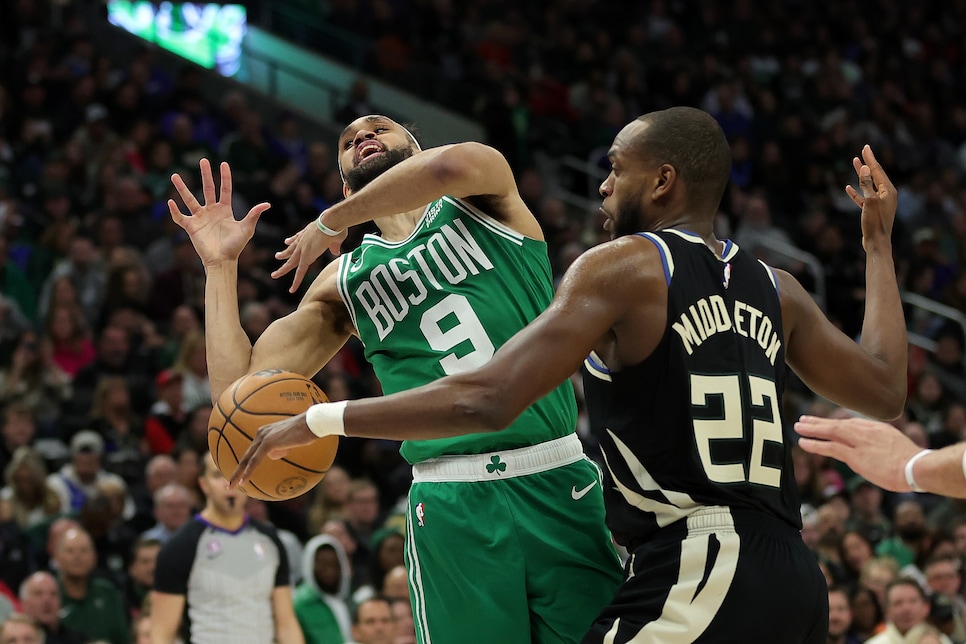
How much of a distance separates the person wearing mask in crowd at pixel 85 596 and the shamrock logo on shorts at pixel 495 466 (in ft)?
17.2

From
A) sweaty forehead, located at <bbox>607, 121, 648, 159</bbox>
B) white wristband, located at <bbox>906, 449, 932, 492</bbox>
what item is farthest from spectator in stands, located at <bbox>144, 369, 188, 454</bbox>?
white wristband, located at <bbox>906, 449, 932, 492</bbox>

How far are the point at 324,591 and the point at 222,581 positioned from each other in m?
1.15

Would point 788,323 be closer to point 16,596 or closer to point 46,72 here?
point 16,596

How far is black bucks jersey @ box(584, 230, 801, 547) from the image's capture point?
3.36 m

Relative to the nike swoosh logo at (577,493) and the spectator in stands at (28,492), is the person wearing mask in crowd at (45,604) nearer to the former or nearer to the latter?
the spectator in stands at (28,492)

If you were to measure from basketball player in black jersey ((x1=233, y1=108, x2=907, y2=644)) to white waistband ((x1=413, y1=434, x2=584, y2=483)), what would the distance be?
2.06 ft

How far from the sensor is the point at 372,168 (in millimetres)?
4766

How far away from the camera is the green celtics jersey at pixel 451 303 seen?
428 cm

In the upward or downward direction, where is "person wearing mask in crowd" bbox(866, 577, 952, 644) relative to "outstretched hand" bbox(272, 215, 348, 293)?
downward


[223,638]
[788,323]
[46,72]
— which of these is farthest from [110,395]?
[788,323]

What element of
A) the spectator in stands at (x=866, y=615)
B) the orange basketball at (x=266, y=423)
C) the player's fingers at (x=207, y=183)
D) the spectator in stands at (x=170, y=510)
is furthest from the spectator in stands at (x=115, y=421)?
the orange basketball at (x=266, y=423)

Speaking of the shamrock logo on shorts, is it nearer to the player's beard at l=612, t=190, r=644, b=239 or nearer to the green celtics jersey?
the green celtics jersey

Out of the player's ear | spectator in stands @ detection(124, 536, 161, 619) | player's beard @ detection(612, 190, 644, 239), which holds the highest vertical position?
the player's ear

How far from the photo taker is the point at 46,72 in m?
14.1
